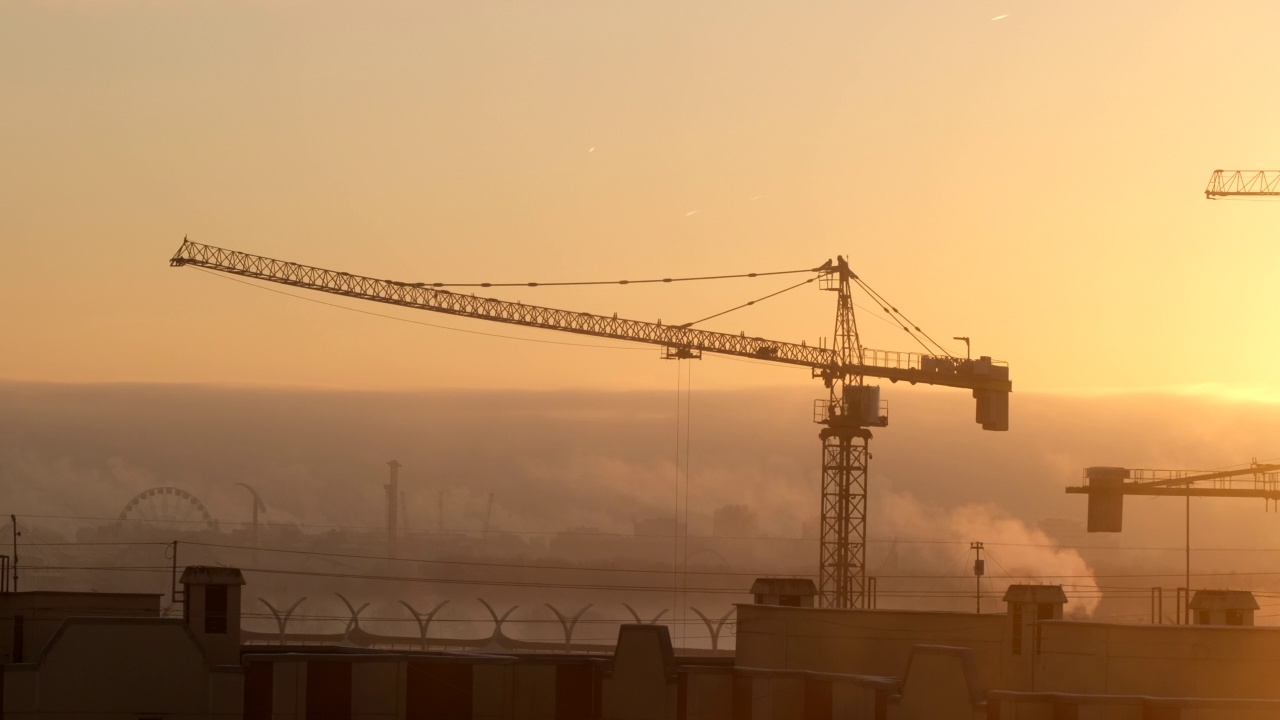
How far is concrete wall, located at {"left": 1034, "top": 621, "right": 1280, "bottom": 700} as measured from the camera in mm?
58500

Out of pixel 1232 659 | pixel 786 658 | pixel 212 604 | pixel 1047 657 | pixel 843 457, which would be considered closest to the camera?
pixel 1232 659

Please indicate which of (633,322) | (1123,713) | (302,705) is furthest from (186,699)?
(633,322)

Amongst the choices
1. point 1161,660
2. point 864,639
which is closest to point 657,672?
point 864,639

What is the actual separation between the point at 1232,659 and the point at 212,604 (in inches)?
1544

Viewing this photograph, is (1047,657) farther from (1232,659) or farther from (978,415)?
(978,415)

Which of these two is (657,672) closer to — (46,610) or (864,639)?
(864,639)

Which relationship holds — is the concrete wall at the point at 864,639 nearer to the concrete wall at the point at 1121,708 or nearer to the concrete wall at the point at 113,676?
the concrete wall at the point at 1121,708

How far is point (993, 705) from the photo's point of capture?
54.0m

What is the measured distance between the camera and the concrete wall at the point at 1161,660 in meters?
58.5

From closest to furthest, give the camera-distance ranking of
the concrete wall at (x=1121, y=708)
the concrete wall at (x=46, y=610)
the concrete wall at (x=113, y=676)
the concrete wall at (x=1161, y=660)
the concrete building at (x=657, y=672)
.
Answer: the concrete wall at (x=1121, y=708) → the concrete building at (x=657, y=672) → the concrete wall at (x=1161, y=660) → the concrete wall at (x=113, y=676) → the concrete wall at (x=46, y=610)

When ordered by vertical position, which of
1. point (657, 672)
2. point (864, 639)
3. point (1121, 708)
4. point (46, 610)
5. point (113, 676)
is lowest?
point (113, 676)

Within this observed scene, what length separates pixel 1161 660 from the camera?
60.1m

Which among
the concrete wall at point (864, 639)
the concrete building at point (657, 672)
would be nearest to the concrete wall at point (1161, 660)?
the concrete building at point (657, 672)

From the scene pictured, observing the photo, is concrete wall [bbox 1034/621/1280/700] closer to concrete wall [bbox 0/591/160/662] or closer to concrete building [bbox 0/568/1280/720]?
concrete building [bbox 0/568/1280/720]
